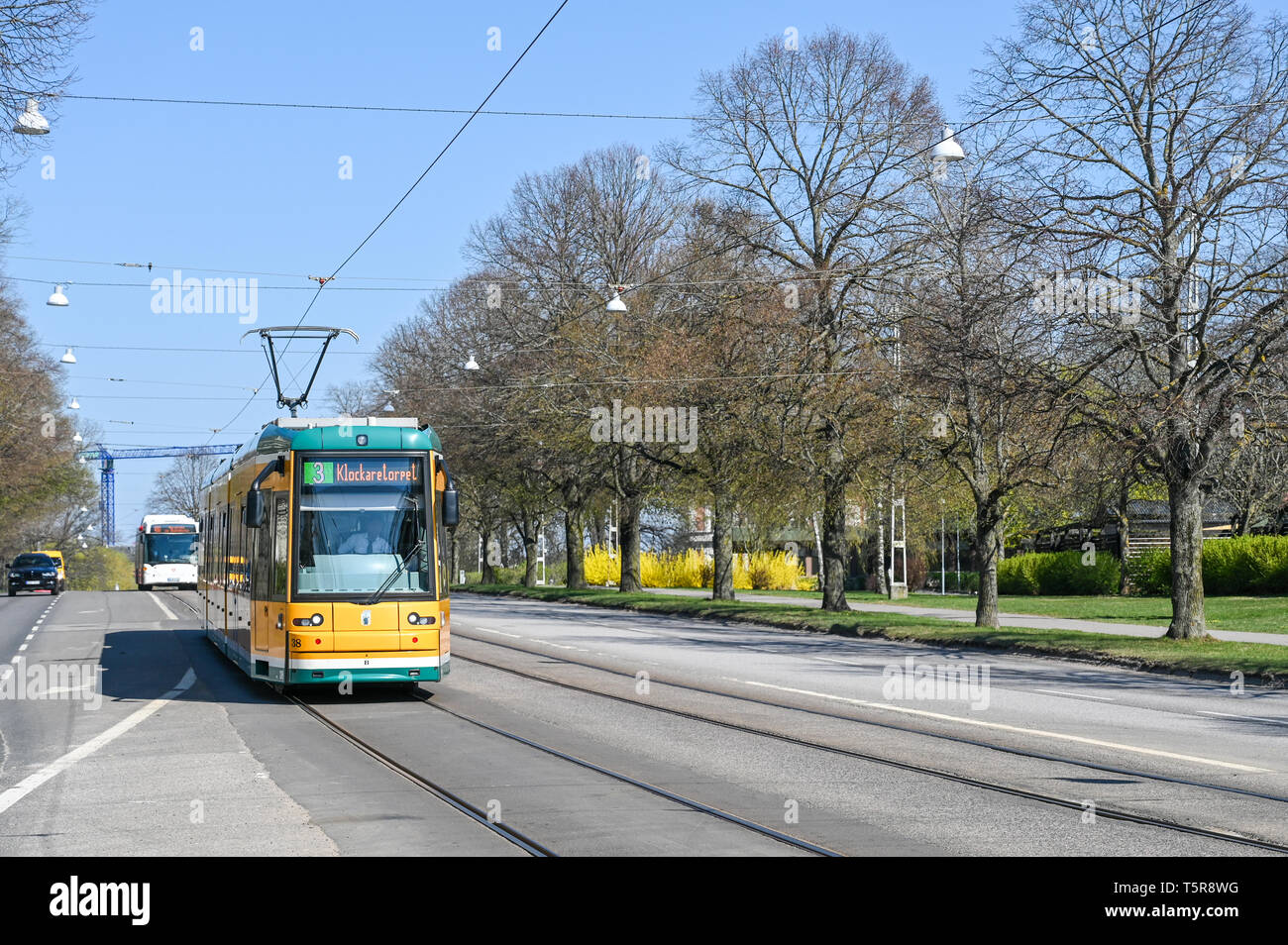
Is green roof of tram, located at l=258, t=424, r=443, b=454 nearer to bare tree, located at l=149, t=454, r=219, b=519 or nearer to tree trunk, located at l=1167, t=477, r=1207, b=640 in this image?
tree trunk, located at l=1167, t=477, r=1207, b=640

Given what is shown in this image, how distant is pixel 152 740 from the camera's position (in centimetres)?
1316

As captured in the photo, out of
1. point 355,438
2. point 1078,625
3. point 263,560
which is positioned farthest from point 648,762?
point 1078,625

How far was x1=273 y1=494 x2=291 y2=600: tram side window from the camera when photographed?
1584 cm

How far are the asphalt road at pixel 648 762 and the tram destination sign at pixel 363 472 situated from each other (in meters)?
2.66

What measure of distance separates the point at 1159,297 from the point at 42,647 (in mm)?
21638

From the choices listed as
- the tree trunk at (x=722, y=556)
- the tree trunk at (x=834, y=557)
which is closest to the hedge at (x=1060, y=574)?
the tree trunk at (x=722, y=556)

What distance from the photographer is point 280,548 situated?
1603 cm

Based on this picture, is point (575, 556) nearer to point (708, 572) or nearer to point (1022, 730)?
point (708, 572)

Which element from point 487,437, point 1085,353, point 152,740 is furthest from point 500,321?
point 152,740

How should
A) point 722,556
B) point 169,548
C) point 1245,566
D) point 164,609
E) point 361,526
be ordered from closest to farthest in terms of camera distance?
point 361,526
point 164,609
point 722,556
point 1245,566
point 169,548

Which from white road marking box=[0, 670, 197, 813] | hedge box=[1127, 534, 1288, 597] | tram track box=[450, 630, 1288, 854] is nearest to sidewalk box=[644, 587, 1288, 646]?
hedge box=[1127, 534, 1288, 597]

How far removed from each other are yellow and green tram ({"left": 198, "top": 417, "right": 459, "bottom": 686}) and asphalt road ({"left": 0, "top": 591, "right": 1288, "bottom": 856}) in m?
0.65

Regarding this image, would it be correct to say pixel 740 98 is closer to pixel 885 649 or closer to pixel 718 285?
pixel 718 285

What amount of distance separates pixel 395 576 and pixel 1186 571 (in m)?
14.4
